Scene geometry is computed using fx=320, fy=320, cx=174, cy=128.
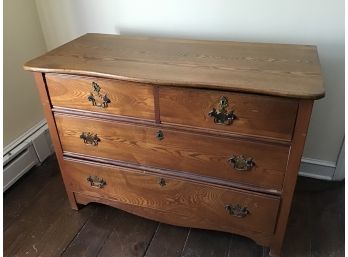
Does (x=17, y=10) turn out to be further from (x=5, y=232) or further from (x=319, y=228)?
(x=319, y=228)

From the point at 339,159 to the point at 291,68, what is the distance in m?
0.78

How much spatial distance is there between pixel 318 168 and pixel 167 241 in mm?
879

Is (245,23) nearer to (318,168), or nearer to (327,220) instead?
(318,168)

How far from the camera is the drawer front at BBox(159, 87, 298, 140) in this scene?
973mm

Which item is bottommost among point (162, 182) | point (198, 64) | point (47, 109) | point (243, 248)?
point (243, 248)

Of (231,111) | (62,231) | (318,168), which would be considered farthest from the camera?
(318,168)

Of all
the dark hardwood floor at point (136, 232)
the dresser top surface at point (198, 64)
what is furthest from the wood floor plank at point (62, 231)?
the dresser top surface at point (198, 64)

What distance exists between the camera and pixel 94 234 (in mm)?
1462

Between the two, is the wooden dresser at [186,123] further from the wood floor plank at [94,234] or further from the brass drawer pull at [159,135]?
the wood floor plank at [94,234]

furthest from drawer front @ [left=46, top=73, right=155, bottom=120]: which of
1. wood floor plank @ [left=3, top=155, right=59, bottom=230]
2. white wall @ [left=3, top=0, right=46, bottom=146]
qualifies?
wood floor plank @ [left=3, top=155, right=59, bottom=230]

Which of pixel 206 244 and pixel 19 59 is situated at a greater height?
pixel 19 59

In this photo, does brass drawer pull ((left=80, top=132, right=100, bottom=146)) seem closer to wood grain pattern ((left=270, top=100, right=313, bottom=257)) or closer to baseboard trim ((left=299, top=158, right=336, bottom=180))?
wood grain pattern ((left=270, top=100, right=313, bottom=257))

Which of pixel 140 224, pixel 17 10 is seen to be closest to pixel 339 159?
pixel 140 224

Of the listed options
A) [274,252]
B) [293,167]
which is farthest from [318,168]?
[293,167]
